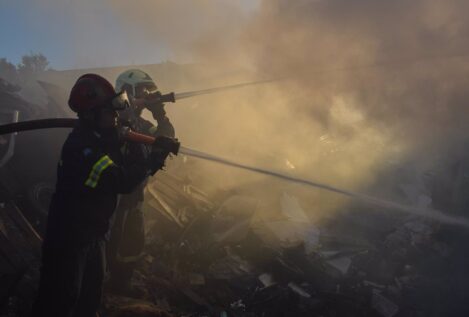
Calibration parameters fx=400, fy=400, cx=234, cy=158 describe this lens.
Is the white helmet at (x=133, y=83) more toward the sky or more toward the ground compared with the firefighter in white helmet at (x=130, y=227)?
more toward the sky

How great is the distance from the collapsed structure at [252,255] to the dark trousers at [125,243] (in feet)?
0.76

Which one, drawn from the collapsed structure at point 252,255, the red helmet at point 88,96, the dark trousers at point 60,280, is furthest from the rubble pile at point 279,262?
the red helmet at point 88,96

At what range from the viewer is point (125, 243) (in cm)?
429

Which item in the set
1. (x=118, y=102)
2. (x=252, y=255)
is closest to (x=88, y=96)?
(x=118, y=102)

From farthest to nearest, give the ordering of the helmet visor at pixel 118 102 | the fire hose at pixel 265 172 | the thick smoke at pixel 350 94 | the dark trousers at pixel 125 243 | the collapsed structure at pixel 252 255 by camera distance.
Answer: the thick smoke at pixel 350 94 < the collapsed structure at pixel 252 255 < the dark trousers at pixel 125 243 < the helmet visor at pixel 118 102 < the fire hose at pixel 265 172

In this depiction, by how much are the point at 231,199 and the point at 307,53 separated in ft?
15.2

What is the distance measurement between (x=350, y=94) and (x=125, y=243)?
640 cm

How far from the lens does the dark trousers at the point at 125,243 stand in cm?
417

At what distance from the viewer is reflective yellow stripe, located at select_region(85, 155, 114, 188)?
104 inches

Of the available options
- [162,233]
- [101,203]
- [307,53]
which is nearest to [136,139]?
[101,203]

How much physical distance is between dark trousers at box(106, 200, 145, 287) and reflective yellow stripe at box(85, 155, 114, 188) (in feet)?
5.07

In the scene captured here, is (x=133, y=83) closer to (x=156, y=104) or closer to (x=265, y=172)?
A: (x=156, y=104)

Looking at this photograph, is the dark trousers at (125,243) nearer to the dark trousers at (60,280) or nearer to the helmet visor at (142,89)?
the helmet visor at (142,89)

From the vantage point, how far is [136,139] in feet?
9.57
